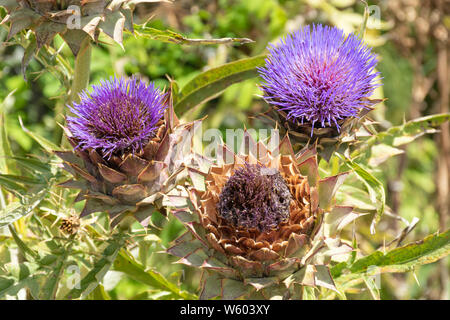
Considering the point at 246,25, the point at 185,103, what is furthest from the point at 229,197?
the point at 246,25

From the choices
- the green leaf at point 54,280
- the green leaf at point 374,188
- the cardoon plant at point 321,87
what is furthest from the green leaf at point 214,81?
the green leaf at point 54,280

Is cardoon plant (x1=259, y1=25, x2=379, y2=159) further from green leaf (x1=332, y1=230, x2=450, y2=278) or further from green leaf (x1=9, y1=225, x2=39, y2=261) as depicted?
green leaf (x1=9, y1=225, x2=39, y2=261)

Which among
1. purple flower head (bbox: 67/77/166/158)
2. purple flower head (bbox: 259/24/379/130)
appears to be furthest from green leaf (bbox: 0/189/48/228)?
purple flower head (bbox: 259/24/379/130)

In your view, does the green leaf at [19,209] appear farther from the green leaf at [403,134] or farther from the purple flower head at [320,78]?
the green leaf at [403,134]

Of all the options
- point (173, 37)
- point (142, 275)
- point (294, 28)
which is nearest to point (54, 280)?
point (142, 275)

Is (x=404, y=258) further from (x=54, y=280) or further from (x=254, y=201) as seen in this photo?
(x=54, y=280)
